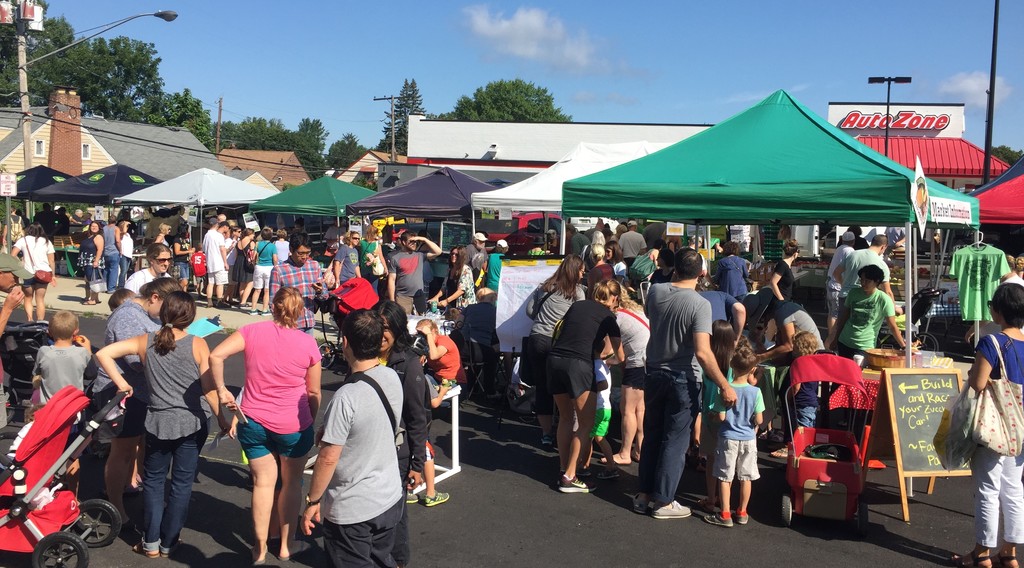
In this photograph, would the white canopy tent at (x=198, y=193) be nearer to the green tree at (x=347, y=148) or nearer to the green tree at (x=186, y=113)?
the green tree at (x=186, y=113)

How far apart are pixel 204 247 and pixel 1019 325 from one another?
14.0 metres

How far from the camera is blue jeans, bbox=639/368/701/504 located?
18.0ft

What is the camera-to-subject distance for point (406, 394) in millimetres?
4824

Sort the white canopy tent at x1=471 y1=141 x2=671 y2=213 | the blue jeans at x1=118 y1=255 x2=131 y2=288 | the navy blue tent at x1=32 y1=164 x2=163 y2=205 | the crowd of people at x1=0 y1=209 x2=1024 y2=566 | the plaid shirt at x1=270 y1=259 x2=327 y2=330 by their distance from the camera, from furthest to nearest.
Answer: the navy blue tent at x1=32 y1=164 x2=163 y2=205
the blue jeans at x1=118 y1=255 x2=131 y2=288
the white canopy tent at x1=471 y1=141 x2=671 y2=213
the plaid shirt at x1=270 y1=259 x2=327 y2=330
the crowd of people at x1=0 y1=209 x2=1024 y2=566

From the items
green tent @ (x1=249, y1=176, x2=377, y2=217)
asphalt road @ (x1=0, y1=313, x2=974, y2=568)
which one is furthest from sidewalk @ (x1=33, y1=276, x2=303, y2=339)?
asphalt road @ (x1=0, y1=313, x2=974, y2=568)

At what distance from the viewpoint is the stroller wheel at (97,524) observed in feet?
16.0

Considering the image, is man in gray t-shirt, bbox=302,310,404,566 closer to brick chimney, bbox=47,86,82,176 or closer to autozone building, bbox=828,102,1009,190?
autozone building, bbox=828,102,1009,190

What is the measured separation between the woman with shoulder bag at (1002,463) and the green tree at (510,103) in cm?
9755

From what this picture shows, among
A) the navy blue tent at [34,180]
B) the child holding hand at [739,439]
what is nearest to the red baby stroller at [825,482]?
the child holding hand at [739,439]

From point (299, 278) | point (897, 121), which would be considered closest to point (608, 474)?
point (299, 278)

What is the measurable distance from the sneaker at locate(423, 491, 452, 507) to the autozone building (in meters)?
34.4

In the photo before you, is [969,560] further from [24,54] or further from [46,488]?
[24,54]

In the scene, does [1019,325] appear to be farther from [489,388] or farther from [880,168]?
[489,388]

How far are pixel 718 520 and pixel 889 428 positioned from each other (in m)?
1.44
